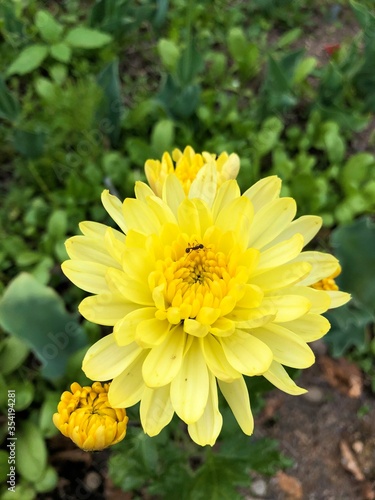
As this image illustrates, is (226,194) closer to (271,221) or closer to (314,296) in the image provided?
(271,221)

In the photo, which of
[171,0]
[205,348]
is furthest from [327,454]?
[171,0]

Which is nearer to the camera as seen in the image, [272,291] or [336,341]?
[272,291]

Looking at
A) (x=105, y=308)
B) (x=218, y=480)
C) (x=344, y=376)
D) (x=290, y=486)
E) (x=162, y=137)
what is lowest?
(x=290, y=486)

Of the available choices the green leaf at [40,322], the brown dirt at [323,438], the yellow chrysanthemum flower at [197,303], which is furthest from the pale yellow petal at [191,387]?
the brown dirt at [323,438]

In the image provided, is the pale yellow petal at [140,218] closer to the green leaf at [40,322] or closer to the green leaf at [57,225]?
the green leaf at [40,322]

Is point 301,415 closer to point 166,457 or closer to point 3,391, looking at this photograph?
point 166,457

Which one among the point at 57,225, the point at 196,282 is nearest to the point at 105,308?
the point at 196,282

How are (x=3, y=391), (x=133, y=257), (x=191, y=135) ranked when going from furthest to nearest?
1. (x=191, y=135)
2. (x=3, y=391)
3. (x=133, y=257)
